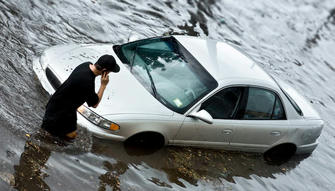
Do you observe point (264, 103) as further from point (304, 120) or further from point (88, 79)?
point (88, 79)

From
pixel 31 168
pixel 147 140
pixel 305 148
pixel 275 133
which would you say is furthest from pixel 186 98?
pixel 305 148

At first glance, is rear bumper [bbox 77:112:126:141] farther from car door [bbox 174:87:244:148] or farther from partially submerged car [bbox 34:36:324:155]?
car door [bbox 174:87:244:148]

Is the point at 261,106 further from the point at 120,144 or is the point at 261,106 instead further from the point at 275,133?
the point at 120,144

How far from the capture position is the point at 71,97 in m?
5.94

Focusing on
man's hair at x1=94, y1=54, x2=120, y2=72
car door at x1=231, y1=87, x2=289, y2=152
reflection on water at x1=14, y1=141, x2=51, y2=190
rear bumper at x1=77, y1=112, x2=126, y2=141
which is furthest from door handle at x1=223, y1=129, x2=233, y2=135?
reflection on water at x1=14, y1=141, x2=51, y2=190

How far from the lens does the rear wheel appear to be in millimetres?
9079

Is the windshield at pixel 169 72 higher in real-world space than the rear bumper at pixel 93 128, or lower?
higher

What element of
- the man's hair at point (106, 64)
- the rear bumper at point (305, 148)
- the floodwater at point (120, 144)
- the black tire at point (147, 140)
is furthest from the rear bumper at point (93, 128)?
the rear bumper at point (305, 148)

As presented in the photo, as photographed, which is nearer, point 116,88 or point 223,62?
point 116,88

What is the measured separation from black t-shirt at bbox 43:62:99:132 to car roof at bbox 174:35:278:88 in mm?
2618

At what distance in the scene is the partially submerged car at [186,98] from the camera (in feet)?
23.5

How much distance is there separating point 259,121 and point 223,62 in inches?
48.0

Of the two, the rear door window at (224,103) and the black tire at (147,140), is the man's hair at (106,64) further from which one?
the rear door window at (224,103)

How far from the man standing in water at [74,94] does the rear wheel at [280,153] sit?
4.32m
